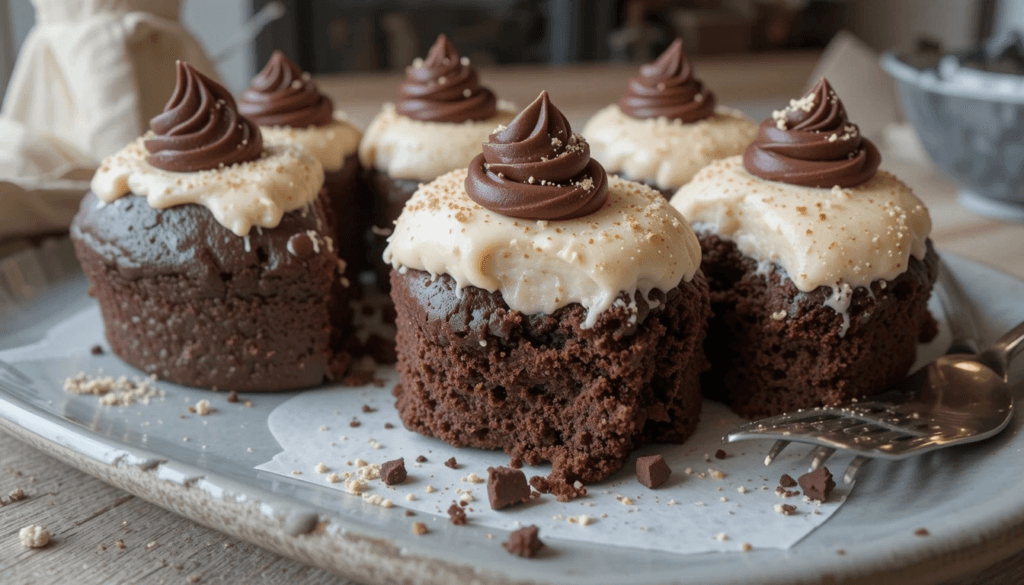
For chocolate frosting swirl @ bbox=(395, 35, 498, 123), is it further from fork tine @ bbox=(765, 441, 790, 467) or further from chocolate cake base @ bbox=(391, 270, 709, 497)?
fork tine @ bbox=(765, 441, 790, 467)

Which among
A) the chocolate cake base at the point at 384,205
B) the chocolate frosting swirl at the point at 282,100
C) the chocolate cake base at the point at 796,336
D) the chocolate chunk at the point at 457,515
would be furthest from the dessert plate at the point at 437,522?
the chocolate frosting swirl at the point at 282,100

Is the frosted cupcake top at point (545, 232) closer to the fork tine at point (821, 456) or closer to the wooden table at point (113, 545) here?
the fork tine at point (821, 456)

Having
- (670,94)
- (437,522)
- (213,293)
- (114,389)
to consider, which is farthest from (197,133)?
(670,94)

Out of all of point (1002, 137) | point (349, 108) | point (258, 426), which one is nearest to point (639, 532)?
point (258, 426)

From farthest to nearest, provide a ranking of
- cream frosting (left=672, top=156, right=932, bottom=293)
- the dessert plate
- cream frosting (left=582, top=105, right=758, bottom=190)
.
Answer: cream frosting (left=582, top=105, right=758, bottom=190)
cream frosting (left=672, top=156, right=932, bottom=293)
the dessert plate

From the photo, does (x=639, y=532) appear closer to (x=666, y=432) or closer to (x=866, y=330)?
(x=666, y=432)

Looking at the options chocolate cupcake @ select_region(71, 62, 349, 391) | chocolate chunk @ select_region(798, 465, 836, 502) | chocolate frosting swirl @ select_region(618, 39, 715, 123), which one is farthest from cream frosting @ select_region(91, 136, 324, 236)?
chocolate chunk @ select_region(798, 465, 836, 502)

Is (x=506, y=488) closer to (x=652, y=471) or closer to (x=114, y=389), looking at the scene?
(x=652, y=471)

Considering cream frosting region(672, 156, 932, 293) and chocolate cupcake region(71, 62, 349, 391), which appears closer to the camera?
cream frosting region(672, 156, 932, 293)
